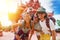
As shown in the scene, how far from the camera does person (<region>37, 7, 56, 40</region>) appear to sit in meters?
1.34

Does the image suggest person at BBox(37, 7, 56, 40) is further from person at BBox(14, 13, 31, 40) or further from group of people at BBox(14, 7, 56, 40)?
person at BBox(14, 13, 31, 40)

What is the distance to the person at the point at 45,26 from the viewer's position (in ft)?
4.39

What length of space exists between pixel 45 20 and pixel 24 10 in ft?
0.67

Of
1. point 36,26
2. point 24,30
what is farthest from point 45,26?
point 24,30

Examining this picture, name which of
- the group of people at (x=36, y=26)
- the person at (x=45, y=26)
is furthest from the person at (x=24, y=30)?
the person at (x=45, y=26)

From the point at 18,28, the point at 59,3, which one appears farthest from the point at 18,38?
the point at 59,3

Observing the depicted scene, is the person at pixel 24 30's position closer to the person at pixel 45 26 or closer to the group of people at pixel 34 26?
the group of people at pixel 34 26

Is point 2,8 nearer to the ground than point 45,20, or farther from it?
farther from it

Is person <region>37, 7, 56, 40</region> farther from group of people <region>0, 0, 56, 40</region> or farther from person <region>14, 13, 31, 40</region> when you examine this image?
person <region>14, 13, 31, 40</region>

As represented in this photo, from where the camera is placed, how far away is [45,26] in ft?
4.41

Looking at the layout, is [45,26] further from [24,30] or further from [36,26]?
[24,30]

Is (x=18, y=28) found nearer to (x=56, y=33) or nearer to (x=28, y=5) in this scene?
(x=28, y=5)

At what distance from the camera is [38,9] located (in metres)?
1.36

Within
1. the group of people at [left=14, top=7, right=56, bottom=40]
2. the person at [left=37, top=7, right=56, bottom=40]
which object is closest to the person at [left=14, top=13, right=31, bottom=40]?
the group of people at [left=14, top=7, right=56, bottom=40]
